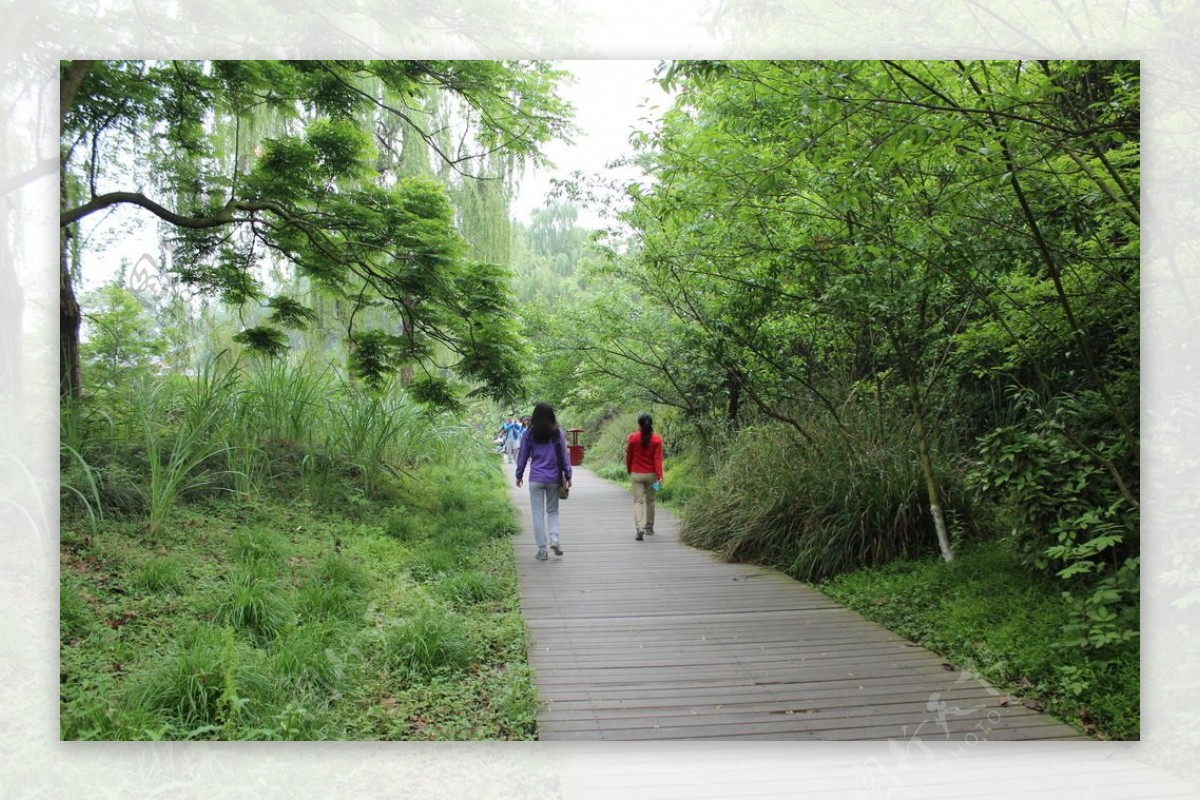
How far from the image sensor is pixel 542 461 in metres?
4.96

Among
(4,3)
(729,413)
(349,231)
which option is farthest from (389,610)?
(729,413)

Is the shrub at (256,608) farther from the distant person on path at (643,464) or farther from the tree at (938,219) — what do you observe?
the distant person on path at (643,464)

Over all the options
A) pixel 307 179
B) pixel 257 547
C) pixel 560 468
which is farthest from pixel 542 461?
pixel 307 179

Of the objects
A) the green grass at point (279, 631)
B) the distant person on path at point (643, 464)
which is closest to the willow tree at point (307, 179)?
the green grass at point (279, 631)

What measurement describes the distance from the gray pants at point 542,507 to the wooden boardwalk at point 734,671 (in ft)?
1.31

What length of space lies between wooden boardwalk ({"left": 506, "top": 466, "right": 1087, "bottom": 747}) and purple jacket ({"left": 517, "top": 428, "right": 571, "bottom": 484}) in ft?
2.12

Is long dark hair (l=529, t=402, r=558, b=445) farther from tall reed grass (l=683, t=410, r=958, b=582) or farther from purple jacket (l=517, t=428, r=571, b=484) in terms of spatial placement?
tall reed grass (l=683, t=410, r=958, b=582)

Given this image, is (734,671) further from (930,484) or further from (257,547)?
(257,547)

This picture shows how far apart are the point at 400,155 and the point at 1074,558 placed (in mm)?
3996

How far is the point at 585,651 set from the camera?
3.42 m

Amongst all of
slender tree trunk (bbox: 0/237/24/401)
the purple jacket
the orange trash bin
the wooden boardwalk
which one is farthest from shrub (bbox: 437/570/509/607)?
the orange trash bin

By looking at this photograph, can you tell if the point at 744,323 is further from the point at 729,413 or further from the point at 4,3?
the point at 4,3

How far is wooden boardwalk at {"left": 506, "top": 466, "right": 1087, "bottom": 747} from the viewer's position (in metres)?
2.82

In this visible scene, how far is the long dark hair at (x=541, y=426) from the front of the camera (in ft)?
16.4
